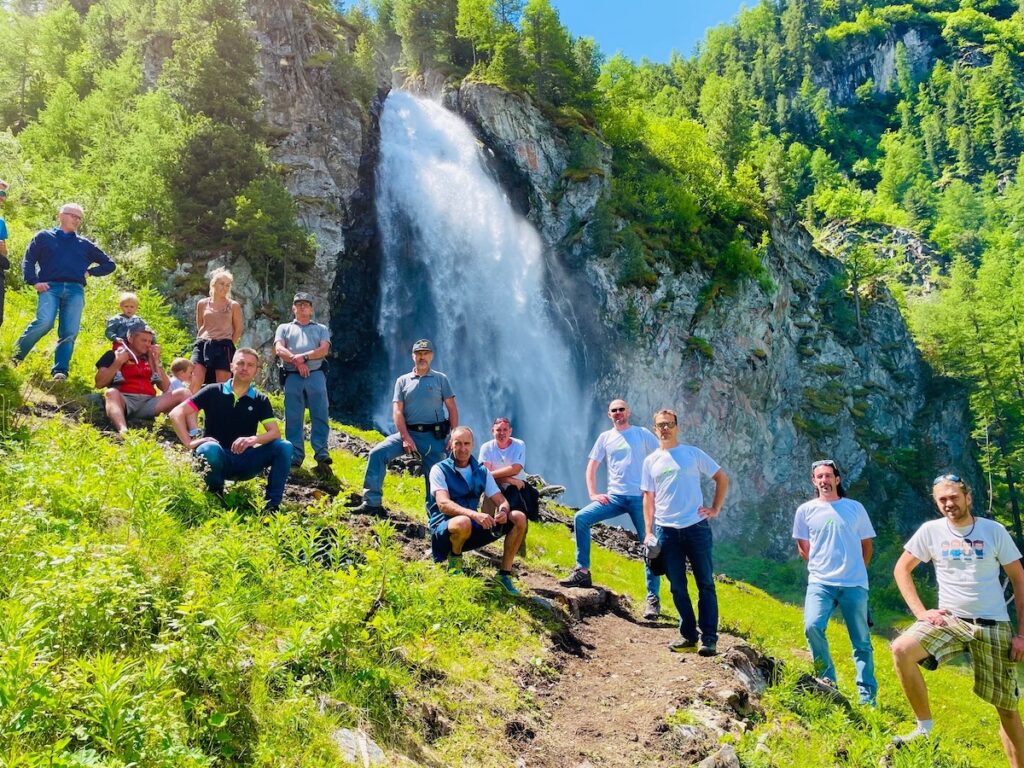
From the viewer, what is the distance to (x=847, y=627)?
21.5 ft

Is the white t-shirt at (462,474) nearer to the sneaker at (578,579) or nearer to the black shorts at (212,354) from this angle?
the sneaker at (578,579)

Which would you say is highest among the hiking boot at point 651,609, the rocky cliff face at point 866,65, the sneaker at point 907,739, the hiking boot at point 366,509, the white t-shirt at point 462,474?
the rocky cliff face at point 866,65

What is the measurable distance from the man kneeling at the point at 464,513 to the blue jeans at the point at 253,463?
62.4 inches

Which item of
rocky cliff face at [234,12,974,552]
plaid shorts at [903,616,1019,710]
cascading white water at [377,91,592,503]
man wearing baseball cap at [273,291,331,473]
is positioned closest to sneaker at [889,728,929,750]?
plaid shorts at [903,616,1019,710]

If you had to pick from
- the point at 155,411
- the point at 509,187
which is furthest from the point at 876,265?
the point at 155,411

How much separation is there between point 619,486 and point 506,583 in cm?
210

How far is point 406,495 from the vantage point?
10984 mm

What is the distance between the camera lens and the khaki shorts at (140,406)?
8.02m

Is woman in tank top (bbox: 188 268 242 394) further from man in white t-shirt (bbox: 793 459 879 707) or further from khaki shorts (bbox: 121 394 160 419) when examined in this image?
man in white t-shirt (bbox: 793 459 879 707)

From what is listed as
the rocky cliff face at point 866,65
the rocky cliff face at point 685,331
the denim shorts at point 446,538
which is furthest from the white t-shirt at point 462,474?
the rocky cliff face at point 866,65

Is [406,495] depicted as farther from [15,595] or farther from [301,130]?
[301,130]

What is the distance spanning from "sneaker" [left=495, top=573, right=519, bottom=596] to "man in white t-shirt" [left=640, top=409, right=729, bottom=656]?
64.6 inches

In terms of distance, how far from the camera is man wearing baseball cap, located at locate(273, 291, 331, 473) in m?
8.73

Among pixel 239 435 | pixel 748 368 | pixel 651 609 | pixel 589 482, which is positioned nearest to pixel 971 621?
pixel 651 609
